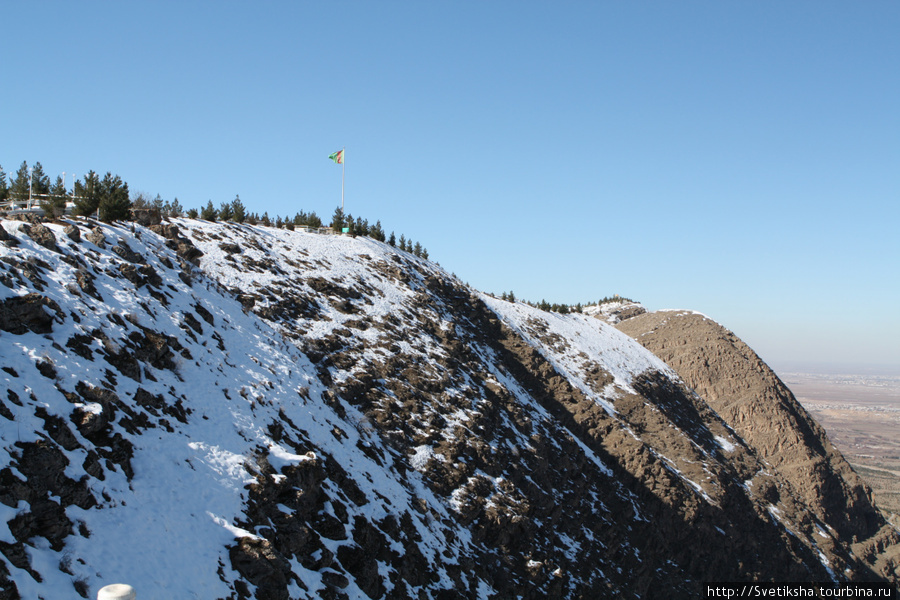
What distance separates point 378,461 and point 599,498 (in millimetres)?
18067

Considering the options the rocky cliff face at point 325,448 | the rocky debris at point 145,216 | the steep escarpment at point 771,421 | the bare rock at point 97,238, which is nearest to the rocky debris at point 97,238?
the bare rock at point 97,238

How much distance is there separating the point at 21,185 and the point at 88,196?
10842 mm

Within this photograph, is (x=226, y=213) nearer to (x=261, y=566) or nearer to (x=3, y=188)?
(x=3, y=188)

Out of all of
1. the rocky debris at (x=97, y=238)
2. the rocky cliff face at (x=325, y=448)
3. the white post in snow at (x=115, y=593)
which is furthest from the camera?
the rocky debris at (x=97, y=238)

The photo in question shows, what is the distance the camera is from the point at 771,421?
195 ft

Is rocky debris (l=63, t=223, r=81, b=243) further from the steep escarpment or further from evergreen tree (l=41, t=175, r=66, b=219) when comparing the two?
the steep escarpment

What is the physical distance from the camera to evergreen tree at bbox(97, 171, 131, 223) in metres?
25.1

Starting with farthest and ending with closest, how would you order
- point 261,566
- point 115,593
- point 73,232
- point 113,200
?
point 113,200, point 73,232, point 261,566, point 115,593

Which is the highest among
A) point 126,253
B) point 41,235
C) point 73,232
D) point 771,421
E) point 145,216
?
A: point 145,216

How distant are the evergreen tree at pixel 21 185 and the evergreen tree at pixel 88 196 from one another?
937 centimetres

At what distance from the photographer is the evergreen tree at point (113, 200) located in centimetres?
2512

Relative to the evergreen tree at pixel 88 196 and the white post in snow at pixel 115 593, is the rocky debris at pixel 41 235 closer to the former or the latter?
the evergreen tree at pixel 88 196

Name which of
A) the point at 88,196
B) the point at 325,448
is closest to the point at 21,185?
the point at 88,196

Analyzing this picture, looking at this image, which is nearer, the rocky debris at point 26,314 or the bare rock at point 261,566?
the bare rock at point 261,566
